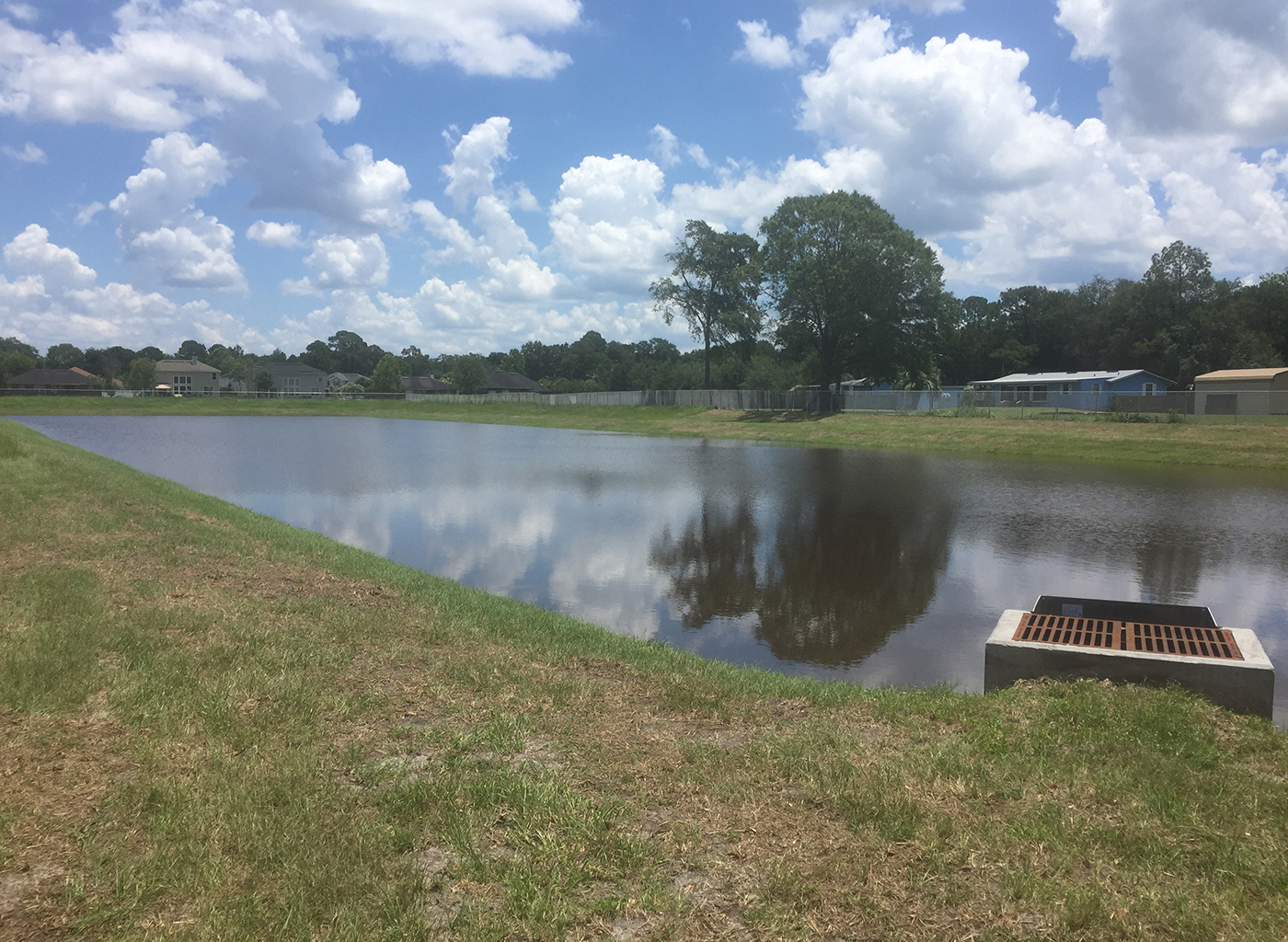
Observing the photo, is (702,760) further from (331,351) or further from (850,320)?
(331,351)

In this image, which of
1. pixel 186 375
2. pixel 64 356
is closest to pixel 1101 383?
pixel 186 375

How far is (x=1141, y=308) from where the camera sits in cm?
8075

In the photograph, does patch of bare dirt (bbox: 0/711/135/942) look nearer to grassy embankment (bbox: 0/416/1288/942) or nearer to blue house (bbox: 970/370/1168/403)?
grassy embankment (bbox: 0/416/1288/942)

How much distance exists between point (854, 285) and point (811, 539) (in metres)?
48.5

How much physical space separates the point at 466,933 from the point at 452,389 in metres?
126

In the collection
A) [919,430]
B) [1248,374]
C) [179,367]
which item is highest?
[179,367]

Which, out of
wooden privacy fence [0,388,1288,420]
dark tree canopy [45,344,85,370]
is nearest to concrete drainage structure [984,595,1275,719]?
wooden privacy fence [0,388,1288,420]

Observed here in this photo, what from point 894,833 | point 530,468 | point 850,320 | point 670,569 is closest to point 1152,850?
point 894,833

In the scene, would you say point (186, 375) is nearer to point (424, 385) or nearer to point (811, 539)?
point (424, 385)

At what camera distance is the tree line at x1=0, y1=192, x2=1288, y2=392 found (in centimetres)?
6191

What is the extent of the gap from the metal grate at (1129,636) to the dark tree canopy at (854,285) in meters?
55.4

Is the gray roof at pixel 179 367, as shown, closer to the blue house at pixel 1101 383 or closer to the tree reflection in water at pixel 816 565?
the blue house at pixel 1101 383

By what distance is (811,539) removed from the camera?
1681 centimetres

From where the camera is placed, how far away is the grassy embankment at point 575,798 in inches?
139
